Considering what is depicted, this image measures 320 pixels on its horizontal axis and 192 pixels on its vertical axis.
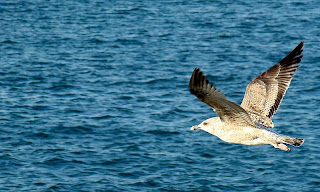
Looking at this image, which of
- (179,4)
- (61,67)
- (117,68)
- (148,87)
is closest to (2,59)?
(61,67)

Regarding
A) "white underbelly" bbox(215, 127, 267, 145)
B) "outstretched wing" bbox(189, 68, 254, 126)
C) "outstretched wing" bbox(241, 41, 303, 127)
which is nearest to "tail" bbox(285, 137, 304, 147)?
"white underbelly" bbox(215, 127, 267, 145)

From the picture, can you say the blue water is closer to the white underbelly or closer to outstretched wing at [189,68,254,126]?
the white underbelly

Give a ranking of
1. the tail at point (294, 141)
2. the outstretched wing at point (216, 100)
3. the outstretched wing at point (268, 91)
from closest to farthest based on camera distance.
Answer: the outstretched wing at point (216, 100) < the tail at point (294, 141) < the outstretched wing at point (268, 91)

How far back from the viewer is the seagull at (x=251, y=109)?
1248 centimetres

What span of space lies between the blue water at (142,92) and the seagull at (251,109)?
1004cm

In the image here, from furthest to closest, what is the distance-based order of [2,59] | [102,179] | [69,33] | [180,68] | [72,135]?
[69,33], [2,59], [180,68], [72,135], [102,179]

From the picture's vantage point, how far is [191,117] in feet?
104

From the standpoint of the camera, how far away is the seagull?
41.0ft

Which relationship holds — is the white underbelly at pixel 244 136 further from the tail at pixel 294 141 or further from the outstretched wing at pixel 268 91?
the outstretched wing at pixel 268 91

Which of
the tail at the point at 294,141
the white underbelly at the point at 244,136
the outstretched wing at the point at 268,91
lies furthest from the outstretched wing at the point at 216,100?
the outstretched wing at the point at 268,91

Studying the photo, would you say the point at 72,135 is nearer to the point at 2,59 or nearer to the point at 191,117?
the point at 191,117

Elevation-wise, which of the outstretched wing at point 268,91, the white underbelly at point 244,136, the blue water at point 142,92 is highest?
the outstretched wing at point 268,91

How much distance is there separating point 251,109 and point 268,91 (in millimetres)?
705

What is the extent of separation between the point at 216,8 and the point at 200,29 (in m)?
6.36
